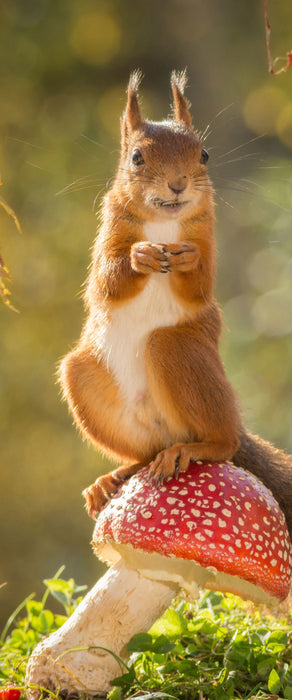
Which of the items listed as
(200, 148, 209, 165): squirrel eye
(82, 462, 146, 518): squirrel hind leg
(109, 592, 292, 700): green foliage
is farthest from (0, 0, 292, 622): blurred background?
(200, 148, 209, 165): squirrel eye

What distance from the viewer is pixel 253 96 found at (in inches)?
198

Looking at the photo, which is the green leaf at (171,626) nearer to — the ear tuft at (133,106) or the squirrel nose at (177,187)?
the squirrel nose at (177,187)

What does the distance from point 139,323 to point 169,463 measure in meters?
0.40

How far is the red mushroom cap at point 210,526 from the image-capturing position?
1767mm

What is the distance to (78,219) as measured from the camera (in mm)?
5352

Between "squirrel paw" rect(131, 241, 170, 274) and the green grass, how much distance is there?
0.99 m

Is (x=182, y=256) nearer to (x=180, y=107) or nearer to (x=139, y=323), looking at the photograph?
(x=139, y=323)

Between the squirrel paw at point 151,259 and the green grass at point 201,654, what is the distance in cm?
99

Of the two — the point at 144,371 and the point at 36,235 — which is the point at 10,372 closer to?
the point at 36,235

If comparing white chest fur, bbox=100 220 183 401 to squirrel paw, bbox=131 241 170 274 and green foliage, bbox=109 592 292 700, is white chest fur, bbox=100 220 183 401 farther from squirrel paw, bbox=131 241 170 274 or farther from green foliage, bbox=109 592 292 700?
green foliage, bbox=109 592 292 700

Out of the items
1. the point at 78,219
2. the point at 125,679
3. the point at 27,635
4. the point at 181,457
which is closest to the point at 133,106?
the point at 181,457

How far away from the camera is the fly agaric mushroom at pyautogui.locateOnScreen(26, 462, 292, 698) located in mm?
1776

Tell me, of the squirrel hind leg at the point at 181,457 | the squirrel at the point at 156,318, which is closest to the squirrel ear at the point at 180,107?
the squirrel at the point at 156,318

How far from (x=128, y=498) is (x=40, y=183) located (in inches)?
152
